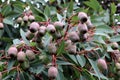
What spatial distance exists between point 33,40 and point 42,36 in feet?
0.23

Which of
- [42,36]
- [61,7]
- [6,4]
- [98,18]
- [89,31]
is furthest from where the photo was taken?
[61,7]

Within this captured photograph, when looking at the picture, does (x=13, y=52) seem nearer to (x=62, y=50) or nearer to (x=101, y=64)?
(x=62, y=50)

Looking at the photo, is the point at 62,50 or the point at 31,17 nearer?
the point at 62,50

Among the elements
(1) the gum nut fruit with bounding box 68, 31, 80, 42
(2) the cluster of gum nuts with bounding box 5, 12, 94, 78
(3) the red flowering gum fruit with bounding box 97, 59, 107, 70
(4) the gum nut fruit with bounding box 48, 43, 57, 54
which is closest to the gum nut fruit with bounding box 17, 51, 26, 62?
(2) the cluster of gum nuts with bounding box 5, 12, 94, 78

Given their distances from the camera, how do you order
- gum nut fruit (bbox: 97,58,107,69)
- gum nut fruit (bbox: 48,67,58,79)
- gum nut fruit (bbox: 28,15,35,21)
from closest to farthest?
1. gum nut fruit (bbox: 48,67,58,79)
2. gum nut fruit (bbox: 97,58,107,69)
3. gum nut fruit (bbox: 28,15,35,21)

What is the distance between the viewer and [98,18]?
83.0 inches

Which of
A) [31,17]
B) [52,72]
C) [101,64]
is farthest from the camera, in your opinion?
[31,17]

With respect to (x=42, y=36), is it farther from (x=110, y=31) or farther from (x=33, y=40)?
(x=110, y=31)

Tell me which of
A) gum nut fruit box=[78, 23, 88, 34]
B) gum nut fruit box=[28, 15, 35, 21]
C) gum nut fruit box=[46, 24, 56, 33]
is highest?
gum nut fruit box=[46, 24, 56, 33]

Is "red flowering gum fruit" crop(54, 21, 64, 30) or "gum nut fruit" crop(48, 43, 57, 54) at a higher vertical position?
"red flowering gum fruit" crop(54, 21, 64, 30)

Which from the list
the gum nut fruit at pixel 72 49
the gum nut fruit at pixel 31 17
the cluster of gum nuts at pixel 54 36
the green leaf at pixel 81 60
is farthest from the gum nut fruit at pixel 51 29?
the gum nut fruit at pixel 31 17

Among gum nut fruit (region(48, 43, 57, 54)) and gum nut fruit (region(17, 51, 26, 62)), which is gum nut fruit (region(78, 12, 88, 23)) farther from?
gum nut fruit (region(17, 51, 26, 62))

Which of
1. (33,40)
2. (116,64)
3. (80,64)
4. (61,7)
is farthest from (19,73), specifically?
(61,7)

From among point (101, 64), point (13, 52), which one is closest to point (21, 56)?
point (13, 52)
